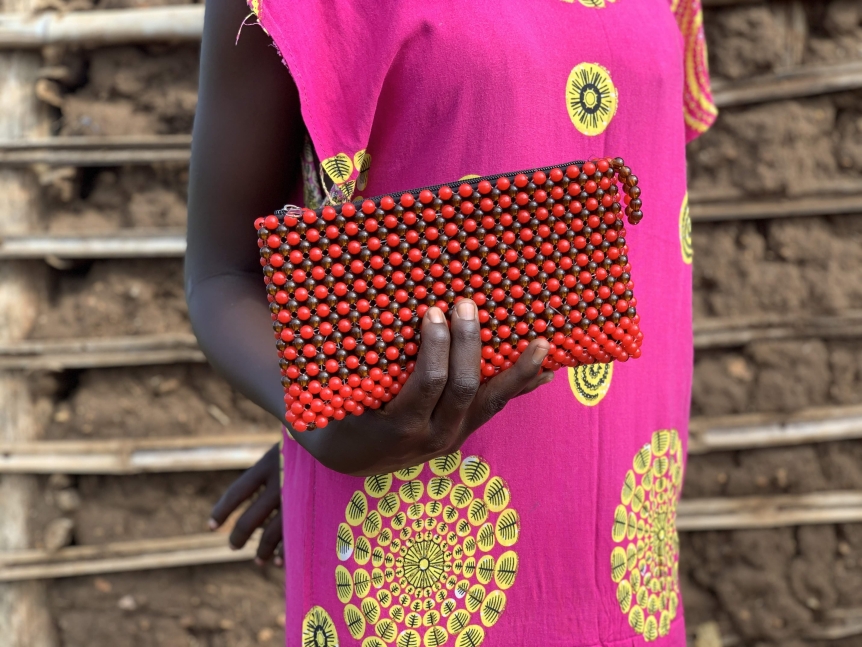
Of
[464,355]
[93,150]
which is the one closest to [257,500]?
[464,355]

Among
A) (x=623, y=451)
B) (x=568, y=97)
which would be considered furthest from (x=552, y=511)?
(x=568, y=97)

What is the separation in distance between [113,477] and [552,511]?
176cm

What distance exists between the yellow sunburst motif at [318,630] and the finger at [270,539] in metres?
0.33

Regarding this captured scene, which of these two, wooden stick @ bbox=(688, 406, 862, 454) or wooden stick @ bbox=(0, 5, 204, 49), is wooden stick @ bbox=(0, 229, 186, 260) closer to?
wooden stick @ bbox=(0, 5, 204, 49)

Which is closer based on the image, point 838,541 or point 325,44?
point 325,44

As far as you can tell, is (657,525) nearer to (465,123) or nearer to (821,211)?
(465,123)

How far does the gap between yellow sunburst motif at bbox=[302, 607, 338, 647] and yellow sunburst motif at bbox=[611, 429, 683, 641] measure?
297 millimetres

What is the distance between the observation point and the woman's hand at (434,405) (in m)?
0.56

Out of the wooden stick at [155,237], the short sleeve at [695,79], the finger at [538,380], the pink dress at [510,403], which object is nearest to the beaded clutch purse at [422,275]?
the finger at [538,380]

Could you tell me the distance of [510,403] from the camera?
0.75 m

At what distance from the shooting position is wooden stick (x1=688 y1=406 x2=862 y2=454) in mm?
2072

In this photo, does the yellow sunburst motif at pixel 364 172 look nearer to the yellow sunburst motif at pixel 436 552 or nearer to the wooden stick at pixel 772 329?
the yellow sunburst motif at pixel 436 552

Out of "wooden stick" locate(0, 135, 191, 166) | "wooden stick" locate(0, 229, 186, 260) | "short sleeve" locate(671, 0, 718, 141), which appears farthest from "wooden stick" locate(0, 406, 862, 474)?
"short sleeve" locate(671, 0, 718, 141)

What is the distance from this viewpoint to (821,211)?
6.69 feet
